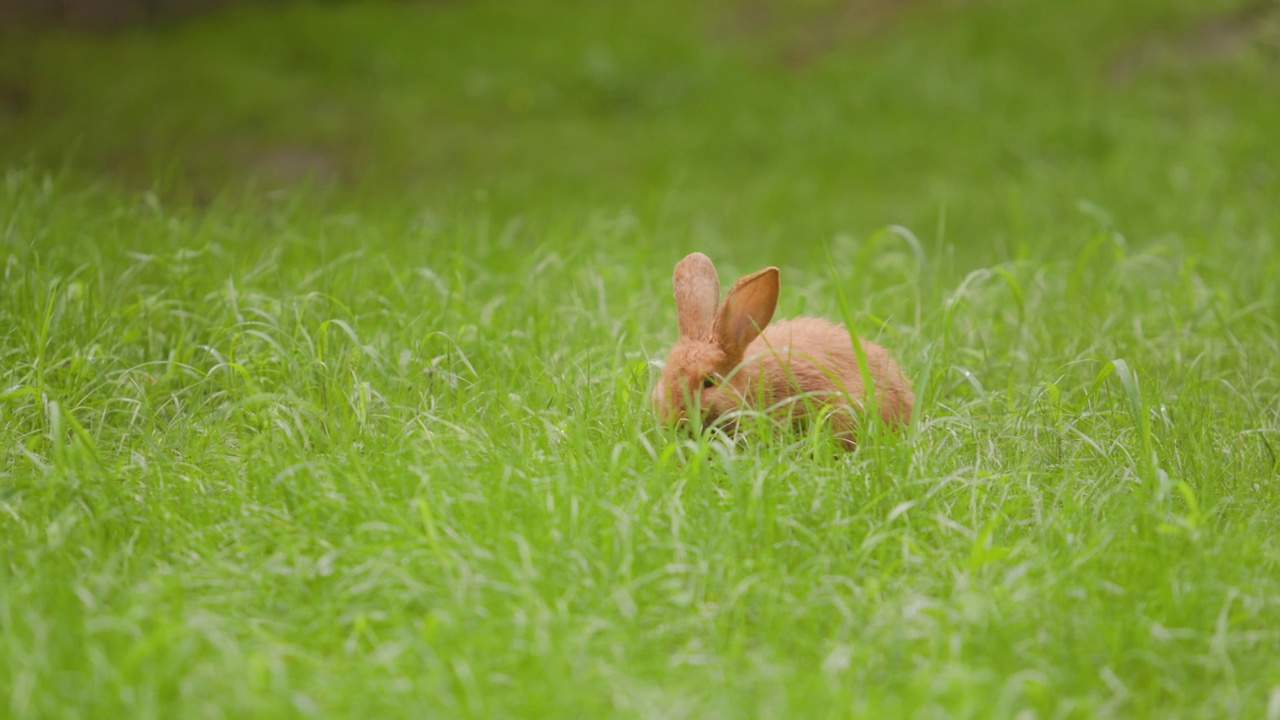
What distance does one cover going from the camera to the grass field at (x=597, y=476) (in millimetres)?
2207

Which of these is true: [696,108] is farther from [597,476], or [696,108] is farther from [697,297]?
[597,476]

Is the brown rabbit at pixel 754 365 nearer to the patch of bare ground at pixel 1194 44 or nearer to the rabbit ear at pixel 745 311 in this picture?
the rabbit ear at pixel 745 311

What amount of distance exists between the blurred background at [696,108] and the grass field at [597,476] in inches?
11.2

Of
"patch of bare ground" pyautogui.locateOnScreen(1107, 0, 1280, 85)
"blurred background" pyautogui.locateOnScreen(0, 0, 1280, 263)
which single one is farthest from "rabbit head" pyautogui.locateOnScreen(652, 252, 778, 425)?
"patch of bare ground" pyautogui.locateOnScreen(1107, 0, 1280, 85)

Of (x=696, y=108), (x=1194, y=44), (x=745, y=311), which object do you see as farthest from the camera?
(x=696, y=108)

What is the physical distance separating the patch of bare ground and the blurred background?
0.02 meters

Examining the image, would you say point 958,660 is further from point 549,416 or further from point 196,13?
point 196,13

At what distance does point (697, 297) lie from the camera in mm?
3270

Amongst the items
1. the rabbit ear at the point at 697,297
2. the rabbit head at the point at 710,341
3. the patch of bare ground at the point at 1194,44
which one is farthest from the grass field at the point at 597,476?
the patch of bare ground at the point at 1194,44

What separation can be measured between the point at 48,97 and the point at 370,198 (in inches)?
121

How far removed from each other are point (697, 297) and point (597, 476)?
0.72 m

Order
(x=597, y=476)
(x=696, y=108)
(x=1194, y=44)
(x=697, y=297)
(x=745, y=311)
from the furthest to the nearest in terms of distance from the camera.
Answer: (x=696, y=108)
(x=1194, y=44)
(x=697, y=297)
(x=745, y=311)
(x=597, y=476)

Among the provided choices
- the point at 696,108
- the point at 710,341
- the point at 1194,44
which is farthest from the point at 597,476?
the point at 1194,44

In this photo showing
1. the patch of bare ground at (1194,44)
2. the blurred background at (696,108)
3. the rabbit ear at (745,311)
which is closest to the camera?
the rabbit ear at (745,311)
